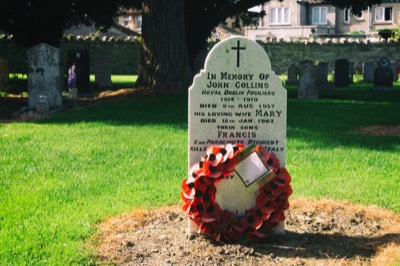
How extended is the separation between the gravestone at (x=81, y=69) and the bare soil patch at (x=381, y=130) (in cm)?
1051

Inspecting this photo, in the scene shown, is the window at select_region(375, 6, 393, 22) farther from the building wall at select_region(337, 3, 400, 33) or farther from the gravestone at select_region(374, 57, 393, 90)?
the gravestone at select_region(374, 57, 393, 90)

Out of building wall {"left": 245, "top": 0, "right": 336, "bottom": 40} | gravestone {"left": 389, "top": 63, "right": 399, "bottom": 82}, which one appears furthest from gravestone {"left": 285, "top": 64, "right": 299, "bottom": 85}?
building wall {"left": 245, "top": 0, "right": 336, "bottom": 40}

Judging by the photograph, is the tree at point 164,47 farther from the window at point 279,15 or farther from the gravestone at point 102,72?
the window at point 279,15

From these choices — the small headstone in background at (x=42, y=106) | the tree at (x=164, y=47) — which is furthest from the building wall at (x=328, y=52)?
the small headstone in background at (x=42, y=106)

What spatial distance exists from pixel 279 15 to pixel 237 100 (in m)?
66.7

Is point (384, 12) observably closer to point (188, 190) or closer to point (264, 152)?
point (264, 152)

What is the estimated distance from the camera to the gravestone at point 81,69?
20297mm

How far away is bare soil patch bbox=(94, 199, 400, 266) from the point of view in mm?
4992

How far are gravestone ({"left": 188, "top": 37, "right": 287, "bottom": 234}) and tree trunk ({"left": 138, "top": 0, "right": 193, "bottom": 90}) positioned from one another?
42.8 ft

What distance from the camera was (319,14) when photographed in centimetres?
6912

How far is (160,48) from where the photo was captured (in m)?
18.6

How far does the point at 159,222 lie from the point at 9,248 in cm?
147

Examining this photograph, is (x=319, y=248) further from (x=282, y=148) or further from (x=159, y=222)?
(x=159, y=222)

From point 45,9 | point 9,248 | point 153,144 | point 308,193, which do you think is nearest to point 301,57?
point 45,9
